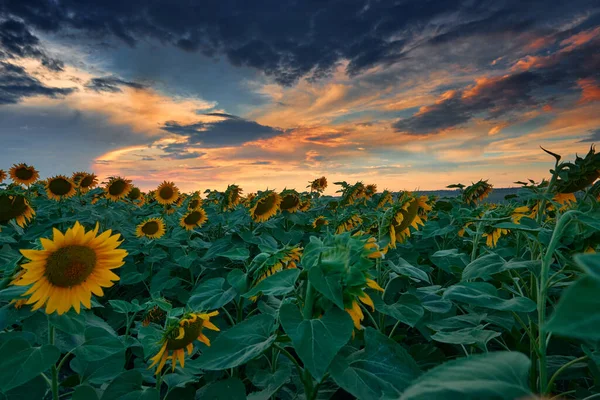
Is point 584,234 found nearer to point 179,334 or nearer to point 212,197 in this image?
point 179,334

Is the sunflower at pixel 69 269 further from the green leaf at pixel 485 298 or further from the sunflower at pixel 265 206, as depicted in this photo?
the sunflower at pixel 265 206

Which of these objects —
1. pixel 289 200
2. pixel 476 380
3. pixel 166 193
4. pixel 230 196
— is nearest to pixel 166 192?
pixel 166 193

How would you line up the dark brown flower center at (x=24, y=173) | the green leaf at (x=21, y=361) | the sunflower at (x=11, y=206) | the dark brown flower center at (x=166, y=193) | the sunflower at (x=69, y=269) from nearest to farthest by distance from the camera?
the green leaf at (x=21, y=361) → the sunflower at (x=69, y=269) → the sunflower at (x=11, y=206) → the dark brown flower center at (x=24, y=173) → the dark brown flower center at (x=166, y=193)

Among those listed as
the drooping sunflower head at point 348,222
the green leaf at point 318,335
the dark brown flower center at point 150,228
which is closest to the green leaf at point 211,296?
the green leaf at point 318,335

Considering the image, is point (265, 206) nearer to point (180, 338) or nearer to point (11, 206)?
point (11, 206)

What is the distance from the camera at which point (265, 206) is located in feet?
16.8

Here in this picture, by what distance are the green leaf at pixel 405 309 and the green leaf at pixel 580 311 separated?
127 centimetres

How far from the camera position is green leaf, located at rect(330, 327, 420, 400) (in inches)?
49.4

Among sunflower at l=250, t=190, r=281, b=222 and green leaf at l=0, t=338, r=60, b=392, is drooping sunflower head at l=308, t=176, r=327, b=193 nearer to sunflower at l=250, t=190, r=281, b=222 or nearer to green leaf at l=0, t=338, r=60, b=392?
sunflower at l=250, t=190, r=281, b=222

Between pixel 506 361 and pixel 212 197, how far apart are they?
31.8ft

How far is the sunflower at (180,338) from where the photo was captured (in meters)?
1.77

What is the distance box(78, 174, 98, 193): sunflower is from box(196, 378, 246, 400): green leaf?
21.2 ft

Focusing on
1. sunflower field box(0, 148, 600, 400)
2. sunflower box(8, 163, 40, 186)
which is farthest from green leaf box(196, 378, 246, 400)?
sunflower box(8, 163, 40, 186)

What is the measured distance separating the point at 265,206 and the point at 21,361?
375 cm
